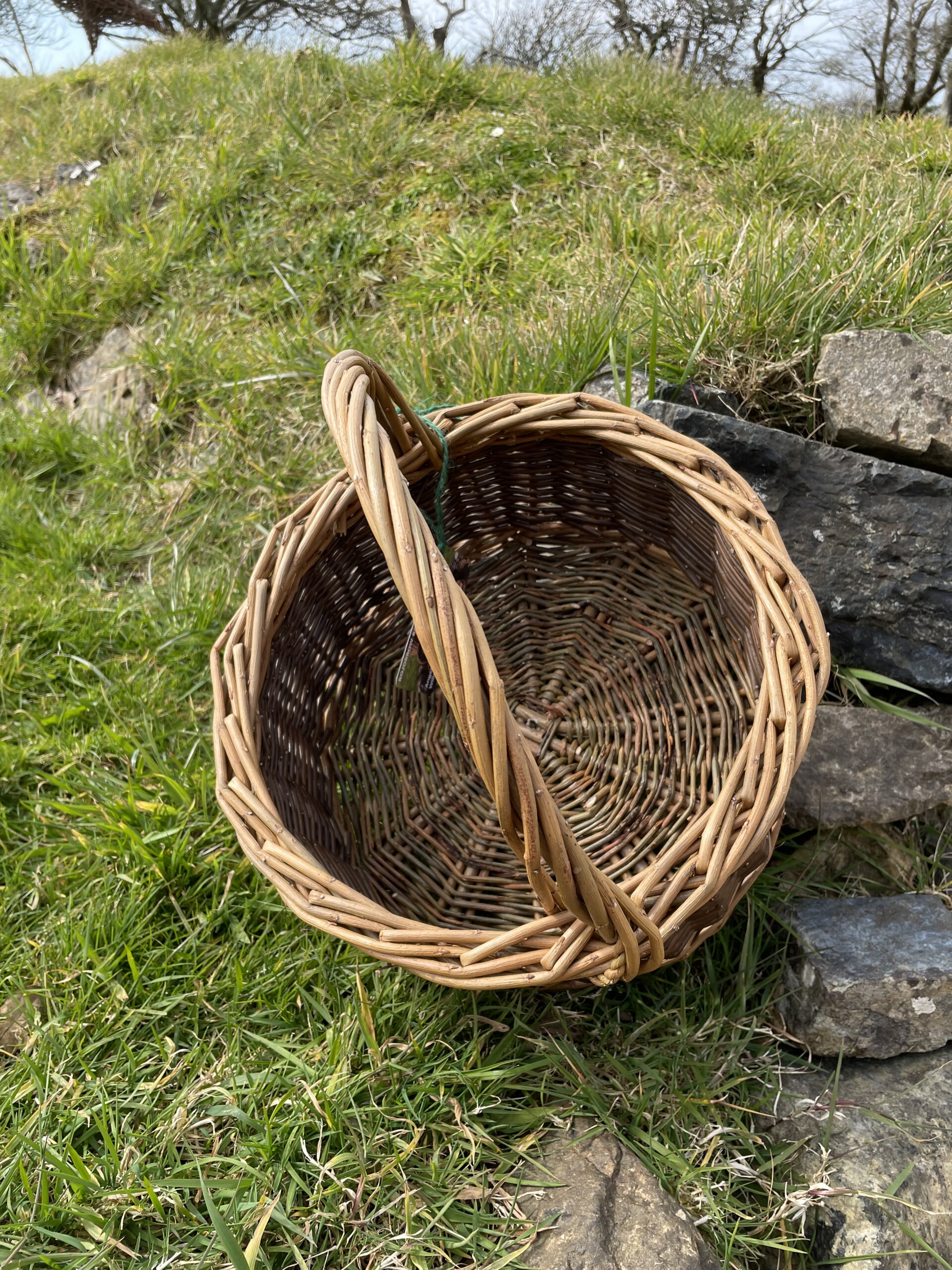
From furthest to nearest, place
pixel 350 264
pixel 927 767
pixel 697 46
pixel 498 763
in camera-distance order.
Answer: pixel 697 46
pixel 350 264
pixel 927 767
pixel 498 763

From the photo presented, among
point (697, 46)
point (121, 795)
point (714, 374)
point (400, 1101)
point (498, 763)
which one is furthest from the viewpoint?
point (697, 46)

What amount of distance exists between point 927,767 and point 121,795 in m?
1.44

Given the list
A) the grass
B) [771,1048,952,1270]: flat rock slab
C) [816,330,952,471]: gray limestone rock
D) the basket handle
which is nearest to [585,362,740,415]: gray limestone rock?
the grass

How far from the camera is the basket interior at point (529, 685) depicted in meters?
1.37

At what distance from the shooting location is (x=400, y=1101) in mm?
1088

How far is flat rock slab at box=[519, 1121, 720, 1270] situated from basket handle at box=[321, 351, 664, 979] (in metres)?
0.32

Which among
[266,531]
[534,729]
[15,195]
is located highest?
[15,195]

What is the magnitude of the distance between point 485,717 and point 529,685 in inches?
36.8

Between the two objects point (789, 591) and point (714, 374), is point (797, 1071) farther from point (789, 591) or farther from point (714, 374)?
point (714, 374)

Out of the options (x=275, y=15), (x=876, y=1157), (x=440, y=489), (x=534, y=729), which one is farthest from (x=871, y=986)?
(x=275, y=15)

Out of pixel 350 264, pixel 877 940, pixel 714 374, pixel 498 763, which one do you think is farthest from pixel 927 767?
pixel 350 264

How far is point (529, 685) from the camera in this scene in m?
1.73

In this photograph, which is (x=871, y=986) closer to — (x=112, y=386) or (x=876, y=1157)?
(x=876, y=1157)

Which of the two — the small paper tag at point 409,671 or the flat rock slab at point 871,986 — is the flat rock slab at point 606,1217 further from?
the small paper tag at point 409,671
